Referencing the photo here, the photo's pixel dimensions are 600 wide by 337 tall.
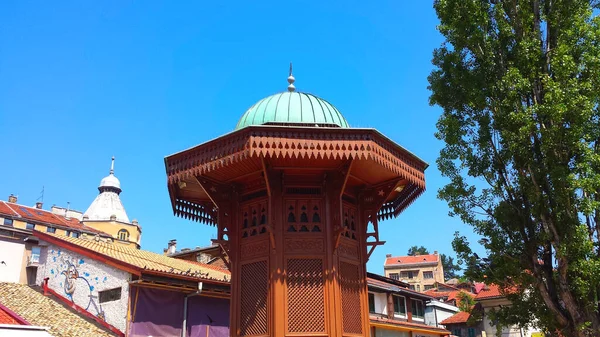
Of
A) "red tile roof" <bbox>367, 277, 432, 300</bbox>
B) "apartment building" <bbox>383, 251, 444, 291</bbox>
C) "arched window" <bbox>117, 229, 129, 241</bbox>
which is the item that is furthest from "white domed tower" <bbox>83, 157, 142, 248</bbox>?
"red tile roof" <bbox>367, 277, 432, 300</bbox>

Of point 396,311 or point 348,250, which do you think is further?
point 396,311

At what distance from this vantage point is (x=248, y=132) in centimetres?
1087

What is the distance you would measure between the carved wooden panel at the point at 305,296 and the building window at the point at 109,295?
7711 mm

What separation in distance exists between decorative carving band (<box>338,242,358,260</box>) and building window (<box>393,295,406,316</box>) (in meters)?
16.9

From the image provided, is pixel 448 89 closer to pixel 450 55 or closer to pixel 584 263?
pixel 450 55

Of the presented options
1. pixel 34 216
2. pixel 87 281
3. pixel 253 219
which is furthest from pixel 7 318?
pixel 34 216

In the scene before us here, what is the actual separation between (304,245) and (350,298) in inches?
66.8

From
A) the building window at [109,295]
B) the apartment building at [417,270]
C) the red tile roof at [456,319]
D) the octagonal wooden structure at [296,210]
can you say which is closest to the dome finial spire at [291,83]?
the octagonal wooden structure at [296,210]

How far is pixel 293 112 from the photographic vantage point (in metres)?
12.6

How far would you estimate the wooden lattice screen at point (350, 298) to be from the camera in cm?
1179

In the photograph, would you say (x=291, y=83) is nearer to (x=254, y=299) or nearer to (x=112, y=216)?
(x=254, y=299)

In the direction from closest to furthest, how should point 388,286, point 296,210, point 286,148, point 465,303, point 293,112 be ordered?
1. point 286,148
2. point 296,210
3. point 293,112
4. point 465,303
5. point 388,286

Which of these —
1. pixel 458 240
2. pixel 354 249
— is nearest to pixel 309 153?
pixel 354 249

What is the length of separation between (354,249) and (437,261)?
79.9 meters
